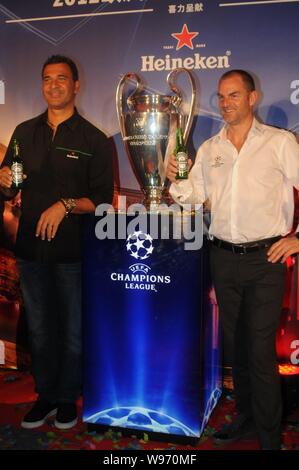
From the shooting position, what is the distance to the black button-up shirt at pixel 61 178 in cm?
245

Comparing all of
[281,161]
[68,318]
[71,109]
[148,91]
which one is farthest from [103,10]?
[68,318]

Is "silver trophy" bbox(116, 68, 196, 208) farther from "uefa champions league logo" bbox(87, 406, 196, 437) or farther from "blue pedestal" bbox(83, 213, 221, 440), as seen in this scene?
"uefa champions league logo" bbox(87, 406, 196, 437)

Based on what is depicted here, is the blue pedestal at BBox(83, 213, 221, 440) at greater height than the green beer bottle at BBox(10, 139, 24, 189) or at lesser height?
lesser

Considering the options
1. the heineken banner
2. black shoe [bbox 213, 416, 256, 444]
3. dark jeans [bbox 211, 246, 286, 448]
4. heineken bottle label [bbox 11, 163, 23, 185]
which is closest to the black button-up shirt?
heineken bottle label [bbox 11, 163, 23, 185]

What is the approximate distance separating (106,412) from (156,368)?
1.14 ft

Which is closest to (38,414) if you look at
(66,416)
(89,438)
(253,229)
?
(66,416)

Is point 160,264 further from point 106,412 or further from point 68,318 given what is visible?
point 106,412

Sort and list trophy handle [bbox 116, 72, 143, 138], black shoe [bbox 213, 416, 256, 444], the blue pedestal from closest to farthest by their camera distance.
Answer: the blue pedestal, black shoe [bbox 213, 416, 256, 444], trophy handle [bbox 116, 72, 143, 138]

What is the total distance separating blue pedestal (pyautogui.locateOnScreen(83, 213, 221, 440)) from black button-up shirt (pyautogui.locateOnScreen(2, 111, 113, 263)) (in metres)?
0.20

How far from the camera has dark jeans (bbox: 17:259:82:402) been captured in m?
2.45

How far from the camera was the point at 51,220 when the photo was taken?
2342 millimetres

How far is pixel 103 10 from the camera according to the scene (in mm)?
2996

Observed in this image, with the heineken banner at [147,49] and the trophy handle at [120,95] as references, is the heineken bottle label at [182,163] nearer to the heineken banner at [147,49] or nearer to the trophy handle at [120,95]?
the trophy handle at [120,95]

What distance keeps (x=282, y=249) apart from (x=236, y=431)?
905mm
